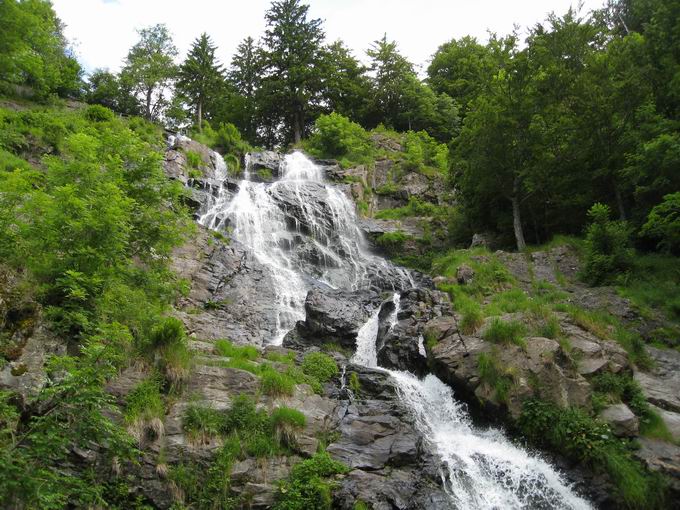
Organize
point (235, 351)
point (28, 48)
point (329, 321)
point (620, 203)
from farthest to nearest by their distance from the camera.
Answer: point (28, 48) < point (620, 203) < point (329, 321) < point (235, 351)

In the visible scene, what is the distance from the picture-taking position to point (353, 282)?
63.2 feet

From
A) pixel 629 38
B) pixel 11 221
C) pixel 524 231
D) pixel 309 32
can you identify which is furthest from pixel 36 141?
pixel 309 32

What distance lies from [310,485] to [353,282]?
1167 cm

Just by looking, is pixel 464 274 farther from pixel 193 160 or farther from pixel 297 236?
pixel 193 160

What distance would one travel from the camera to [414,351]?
13289 mm

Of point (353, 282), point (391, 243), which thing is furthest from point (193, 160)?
point (353, 282)

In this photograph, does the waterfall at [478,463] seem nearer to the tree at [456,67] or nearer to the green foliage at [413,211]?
the green foliage at [413,211]

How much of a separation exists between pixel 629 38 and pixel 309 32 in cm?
2556

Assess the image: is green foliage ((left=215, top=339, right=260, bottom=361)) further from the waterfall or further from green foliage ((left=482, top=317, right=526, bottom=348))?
green foliage ((left=482, top=317, right=526, bottom=348))

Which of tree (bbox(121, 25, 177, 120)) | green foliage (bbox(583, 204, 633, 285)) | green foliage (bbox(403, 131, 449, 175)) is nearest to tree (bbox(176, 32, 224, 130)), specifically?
tree (bbox(121, 25, 177, 120))

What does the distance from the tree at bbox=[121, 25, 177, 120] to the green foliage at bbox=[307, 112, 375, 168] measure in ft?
36.8

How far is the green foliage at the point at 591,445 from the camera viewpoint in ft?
30.2

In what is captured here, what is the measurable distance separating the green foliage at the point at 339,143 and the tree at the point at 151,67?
11210mm

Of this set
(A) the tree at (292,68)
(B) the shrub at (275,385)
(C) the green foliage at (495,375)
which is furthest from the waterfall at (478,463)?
(A) the tree at (292,68)
